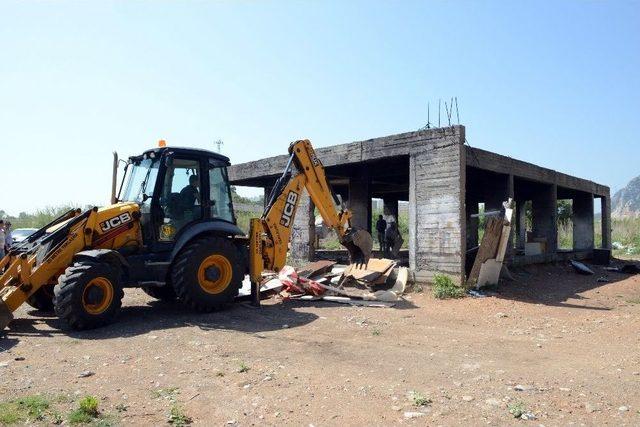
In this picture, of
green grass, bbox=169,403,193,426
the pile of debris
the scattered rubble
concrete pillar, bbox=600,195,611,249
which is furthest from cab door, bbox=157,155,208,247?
concrete pillar, bbox=600,195,611,249

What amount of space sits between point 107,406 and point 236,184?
43.6 ft

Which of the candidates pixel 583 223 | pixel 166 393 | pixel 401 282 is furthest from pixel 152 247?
pixel 583 223

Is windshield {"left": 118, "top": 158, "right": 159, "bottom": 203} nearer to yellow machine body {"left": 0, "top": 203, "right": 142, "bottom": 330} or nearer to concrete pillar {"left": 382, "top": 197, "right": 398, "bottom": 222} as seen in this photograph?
yellow machine body {"left": 0, "top": 203, "right": 142, "bottom": 330}

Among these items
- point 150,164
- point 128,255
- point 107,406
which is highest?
point 150,164

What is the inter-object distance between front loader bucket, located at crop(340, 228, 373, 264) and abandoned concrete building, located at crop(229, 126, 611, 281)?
1150 mm

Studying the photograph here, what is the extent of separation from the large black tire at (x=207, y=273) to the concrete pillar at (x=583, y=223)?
15308 millimetres

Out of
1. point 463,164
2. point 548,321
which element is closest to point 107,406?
point 548,321

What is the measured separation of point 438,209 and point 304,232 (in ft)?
14.8

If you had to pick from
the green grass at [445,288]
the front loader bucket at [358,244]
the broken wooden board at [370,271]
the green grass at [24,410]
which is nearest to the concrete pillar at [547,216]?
the green grass at [445,288]

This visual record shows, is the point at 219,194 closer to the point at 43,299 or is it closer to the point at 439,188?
the point at 43,299

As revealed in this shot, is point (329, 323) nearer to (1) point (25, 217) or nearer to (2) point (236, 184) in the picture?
(2) point (236, 184)

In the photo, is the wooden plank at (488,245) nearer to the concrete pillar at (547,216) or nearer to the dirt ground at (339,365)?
the dirt ground at (339,365)

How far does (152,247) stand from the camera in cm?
742

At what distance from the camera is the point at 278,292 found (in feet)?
31.5
